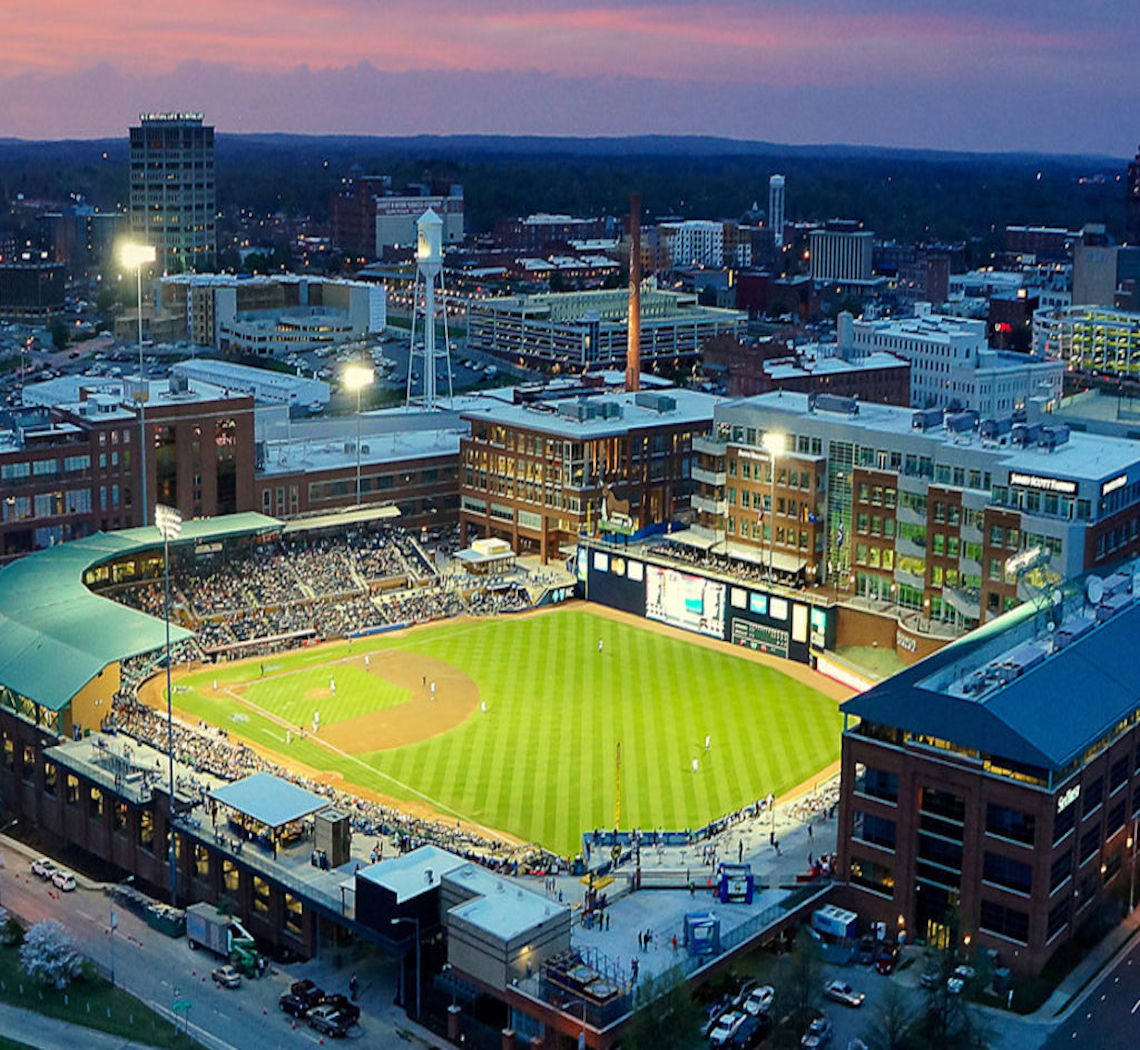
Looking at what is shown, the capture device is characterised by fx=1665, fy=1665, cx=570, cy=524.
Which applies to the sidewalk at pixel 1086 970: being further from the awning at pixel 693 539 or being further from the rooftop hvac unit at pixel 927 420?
the awning at pixel 693 539

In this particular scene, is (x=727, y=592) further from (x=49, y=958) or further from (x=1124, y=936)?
(x=49, y=958)

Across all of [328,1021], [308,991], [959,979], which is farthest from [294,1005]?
[959,979]

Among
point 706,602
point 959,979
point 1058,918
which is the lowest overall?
point 959,979

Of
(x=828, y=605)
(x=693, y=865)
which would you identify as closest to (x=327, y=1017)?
(x=693, y=865)

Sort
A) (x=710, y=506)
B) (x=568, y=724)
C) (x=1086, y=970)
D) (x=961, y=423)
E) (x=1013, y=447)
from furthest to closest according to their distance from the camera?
(x=710, y=506) → (x=961, y=423) → (x=1013, y=447) → (x=568, y=724) → (x=1086, y=970)

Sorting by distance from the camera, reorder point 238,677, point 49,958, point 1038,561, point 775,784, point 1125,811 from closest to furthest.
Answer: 1. point 49,958
2. point 1125,811
3. point 775,784
4. point 1038,561
5. point 238,677

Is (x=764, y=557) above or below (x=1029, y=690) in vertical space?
below

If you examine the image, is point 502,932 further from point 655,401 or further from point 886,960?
point 655,401
